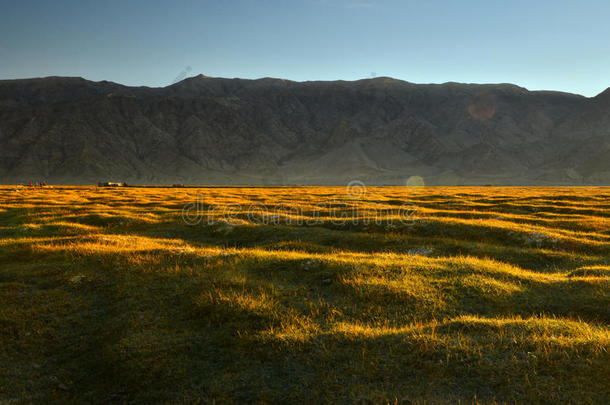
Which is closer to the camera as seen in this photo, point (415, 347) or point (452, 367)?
point (452, 367)

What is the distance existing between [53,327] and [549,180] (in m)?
224

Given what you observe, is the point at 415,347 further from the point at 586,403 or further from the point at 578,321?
the point at 578,321

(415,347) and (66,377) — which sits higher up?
(415,347)

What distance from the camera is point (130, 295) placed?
492 inches

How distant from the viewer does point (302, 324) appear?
9.75 m

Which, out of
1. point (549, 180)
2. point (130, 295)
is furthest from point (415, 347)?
point (549, 180)

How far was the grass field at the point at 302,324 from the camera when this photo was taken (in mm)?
7441

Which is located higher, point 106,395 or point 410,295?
point 410,295

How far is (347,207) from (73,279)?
28533 mm

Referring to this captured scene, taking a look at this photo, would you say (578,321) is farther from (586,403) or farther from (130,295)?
(130,295)

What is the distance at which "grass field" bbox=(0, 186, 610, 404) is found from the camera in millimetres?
7441

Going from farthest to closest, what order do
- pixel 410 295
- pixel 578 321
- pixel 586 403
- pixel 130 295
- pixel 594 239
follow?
pixel 594 239 < pixel 130 295 < pixel 410 295 < pixel 578 321 < pixel 586 403

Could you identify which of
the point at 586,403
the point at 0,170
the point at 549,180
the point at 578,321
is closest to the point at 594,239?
the point at 578,321

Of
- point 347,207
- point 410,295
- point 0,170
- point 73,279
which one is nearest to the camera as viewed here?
point 410,295
